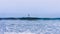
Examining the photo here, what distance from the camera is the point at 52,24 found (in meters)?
0.87

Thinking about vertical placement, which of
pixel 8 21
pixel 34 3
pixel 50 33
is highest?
pixel 34 3

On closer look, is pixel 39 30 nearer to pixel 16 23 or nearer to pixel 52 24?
pixel 52 24

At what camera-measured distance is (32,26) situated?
0.88 meters

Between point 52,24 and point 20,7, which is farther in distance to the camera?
point 20,7

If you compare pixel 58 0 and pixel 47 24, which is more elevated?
pixel 58 0

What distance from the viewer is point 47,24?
0.88m

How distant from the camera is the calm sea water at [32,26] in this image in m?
0.87

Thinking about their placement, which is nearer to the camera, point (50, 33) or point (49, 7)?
point (50, 33)

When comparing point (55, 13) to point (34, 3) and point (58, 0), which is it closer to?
point (58, 0)

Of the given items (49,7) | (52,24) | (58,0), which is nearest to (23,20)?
(52,24)

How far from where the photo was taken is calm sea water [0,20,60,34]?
2.86 ft

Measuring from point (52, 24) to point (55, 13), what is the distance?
0.85 feet

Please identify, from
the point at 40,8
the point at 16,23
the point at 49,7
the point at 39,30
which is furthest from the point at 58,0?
the point at 16,23

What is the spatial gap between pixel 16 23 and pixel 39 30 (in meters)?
0.25
